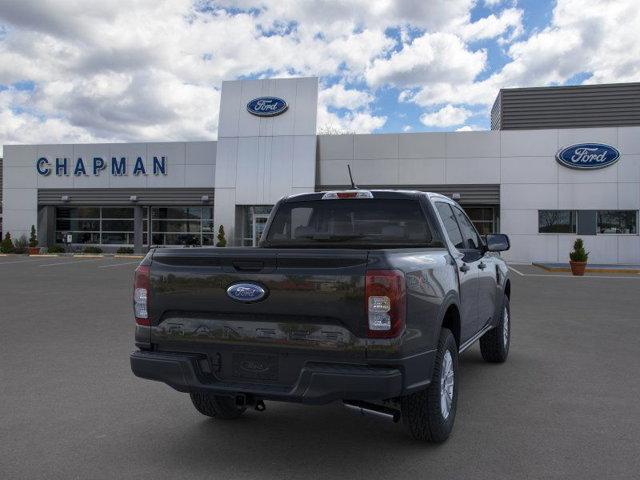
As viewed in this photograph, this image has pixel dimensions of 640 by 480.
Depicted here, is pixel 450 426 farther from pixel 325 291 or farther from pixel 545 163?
pixel 545 163

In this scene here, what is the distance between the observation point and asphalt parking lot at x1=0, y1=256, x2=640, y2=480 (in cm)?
375


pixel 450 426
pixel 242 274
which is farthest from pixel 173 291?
pixel 450 426

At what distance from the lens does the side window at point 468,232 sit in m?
5.78

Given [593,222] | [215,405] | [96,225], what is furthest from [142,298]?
[96,225]

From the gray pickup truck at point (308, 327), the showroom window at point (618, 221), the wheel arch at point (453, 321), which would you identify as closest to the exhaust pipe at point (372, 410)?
the gray pickup truck at point (308, 327)

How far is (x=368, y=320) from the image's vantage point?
341 centimetres

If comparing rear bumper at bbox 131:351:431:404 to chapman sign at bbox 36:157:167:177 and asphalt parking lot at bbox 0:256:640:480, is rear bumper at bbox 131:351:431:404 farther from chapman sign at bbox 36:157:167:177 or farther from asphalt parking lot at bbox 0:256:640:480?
chapman sign at bbox 36:157:167:177

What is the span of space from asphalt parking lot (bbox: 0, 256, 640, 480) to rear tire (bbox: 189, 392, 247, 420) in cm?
7

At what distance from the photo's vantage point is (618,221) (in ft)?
87.1

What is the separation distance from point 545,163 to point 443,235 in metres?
24.1

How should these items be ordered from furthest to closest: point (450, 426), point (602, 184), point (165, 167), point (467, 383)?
point (165, 167) → point (602, 184) → point (467, 383) → point (450, 426)

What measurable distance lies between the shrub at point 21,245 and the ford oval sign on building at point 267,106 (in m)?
15.2

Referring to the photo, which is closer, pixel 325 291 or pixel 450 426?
pixel 325 291

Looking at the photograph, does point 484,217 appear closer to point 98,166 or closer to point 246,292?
point 98,166
